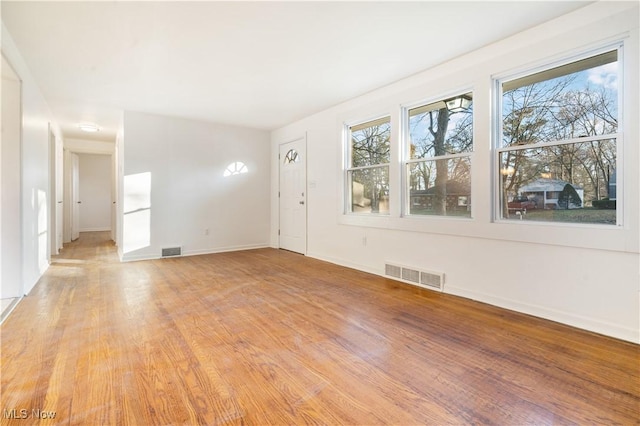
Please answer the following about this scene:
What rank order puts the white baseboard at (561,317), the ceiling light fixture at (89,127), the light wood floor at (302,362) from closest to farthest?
the light wood floor at (302,362) < the white baseboard at (561,317) < the ceiling light fixture at (89,127)

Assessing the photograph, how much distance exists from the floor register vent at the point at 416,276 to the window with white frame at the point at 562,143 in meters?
0.96

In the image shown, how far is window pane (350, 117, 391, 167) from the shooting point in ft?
13.2

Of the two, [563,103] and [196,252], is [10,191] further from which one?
[563,103]

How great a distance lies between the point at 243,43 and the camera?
2789mm

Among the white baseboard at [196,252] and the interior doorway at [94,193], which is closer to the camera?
the white baseboard at [196,252]

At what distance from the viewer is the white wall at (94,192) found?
9.45 meters

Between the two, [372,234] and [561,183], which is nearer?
[561,183]

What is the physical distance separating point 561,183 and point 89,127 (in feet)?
24.3

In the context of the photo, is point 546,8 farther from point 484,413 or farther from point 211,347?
point 211,347

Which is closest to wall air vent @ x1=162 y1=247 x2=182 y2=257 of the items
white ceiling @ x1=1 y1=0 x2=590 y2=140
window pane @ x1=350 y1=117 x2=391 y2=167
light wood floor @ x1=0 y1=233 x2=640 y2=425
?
light wood floor @ x1=0 y1=233 x2=640 y2=425

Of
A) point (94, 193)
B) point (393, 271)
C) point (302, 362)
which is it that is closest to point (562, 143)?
point (393, 271)

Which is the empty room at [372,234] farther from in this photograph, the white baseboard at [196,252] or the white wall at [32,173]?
the white baseboard at [196,252]

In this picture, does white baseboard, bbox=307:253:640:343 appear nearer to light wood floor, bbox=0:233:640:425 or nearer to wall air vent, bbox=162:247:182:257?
light wood floor, bbox=0:233:640:425

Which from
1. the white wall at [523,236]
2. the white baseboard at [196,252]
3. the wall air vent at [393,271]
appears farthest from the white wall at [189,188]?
the wall air vent at [393,271]
